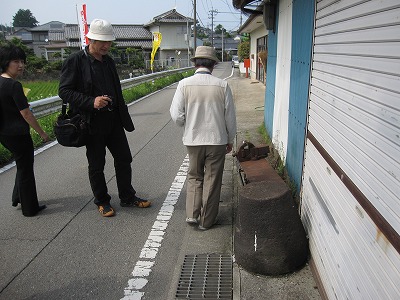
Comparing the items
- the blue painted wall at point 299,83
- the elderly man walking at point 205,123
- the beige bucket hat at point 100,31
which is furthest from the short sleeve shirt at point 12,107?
the blue painted wall at point 299,83

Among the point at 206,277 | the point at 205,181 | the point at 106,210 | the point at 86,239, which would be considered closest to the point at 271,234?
the point at 206,277

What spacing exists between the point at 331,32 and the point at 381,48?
105 centimetres

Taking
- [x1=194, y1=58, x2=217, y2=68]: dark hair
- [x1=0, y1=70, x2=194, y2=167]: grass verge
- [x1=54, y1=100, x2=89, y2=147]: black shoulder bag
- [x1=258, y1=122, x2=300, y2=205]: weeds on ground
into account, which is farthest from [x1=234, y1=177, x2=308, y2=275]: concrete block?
[x1=0, y1=70, x2=194, y2=167]: grass verge

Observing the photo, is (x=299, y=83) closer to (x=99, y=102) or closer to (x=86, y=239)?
(x=99, y=102)

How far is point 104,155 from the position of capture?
164 inches

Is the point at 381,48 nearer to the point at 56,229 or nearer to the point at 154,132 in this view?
the point at 56,229

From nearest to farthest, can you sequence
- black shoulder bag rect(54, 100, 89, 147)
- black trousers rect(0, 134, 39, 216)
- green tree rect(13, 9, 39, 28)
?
black shoulder bag rect(54, 100, 89, 147) → black trousers rect(0, 134, 39, 216) → green tree rect(13, 9, 39, 28)

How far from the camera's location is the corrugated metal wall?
160cm

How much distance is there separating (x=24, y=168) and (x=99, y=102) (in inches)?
49.3

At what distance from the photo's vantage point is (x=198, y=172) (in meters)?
3.83

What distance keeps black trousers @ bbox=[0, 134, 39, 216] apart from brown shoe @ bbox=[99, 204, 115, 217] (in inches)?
31.5

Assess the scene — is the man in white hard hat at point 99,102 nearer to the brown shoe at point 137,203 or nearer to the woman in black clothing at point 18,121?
the brown shoe at point 137,203

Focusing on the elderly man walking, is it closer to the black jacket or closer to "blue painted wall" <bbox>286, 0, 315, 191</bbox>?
"blue painted wall" <bbox>286, 0, 315, 191</bbox>

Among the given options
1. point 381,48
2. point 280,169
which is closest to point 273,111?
point 280,169
